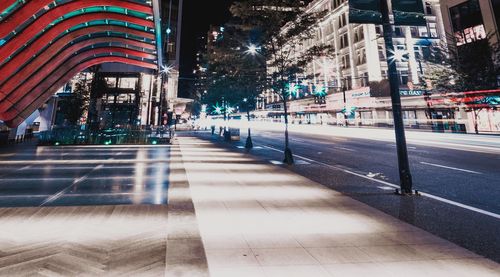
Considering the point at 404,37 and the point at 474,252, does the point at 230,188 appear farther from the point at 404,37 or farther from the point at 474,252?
the point at 404,37

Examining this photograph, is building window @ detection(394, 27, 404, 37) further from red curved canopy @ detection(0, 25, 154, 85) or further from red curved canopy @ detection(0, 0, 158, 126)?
red curved canopy @ detection(0, 25, 154, 85)

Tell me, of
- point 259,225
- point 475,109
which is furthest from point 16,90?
point 475,109

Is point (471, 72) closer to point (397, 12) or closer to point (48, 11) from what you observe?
point (397, 12)

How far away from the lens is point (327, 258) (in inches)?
146

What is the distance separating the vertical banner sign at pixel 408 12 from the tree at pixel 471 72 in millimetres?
24576

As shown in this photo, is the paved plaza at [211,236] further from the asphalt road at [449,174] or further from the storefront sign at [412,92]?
the storefront sign at [412,92]

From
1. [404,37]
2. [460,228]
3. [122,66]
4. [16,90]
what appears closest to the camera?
[460,228]

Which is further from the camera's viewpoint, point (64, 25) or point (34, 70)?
point (34, 70)

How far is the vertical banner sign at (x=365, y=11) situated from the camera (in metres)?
7.25

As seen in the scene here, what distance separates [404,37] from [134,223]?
5719 centimetres

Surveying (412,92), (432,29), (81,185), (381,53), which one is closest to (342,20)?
(381,53)

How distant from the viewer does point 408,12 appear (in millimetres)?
7207

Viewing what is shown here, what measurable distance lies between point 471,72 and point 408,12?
24.9 m

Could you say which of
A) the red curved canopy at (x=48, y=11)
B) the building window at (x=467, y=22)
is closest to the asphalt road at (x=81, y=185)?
the red curved canopy at (x=48, y=11)
